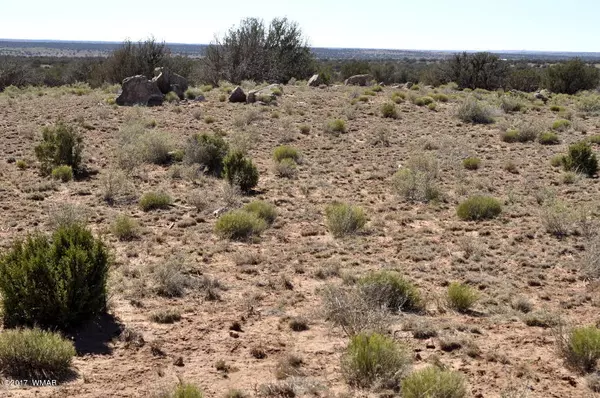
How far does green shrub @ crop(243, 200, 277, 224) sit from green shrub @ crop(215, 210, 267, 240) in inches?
23.9

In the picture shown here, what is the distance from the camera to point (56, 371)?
5949 millimetres

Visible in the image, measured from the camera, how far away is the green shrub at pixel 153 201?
12695 mm

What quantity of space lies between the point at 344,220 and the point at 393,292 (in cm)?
349

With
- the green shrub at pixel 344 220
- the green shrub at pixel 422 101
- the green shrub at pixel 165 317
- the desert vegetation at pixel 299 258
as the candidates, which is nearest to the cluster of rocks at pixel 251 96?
the desert vegetation at pixel 299 258

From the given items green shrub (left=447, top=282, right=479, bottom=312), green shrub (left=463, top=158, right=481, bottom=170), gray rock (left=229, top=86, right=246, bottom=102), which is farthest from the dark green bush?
green shrub (left=447, top=282, right=479, bottom=312)

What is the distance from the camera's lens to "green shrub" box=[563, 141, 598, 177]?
1614 centimetres

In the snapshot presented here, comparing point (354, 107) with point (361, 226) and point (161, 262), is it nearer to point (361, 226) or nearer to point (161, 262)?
point (361, 226)

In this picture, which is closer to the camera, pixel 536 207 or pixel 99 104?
pixel 536 207

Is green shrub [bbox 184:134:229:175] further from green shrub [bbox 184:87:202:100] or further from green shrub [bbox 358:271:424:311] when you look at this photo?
green shrub [bbox 184:87:202:100]

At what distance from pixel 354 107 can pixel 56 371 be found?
838 inches

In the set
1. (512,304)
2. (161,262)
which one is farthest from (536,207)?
(161,262)

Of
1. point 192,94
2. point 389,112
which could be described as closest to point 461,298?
point 389,112

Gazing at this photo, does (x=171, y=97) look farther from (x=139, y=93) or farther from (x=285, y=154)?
(x=285, y=154)

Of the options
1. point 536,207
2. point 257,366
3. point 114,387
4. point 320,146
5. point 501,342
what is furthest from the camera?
point 320,146
